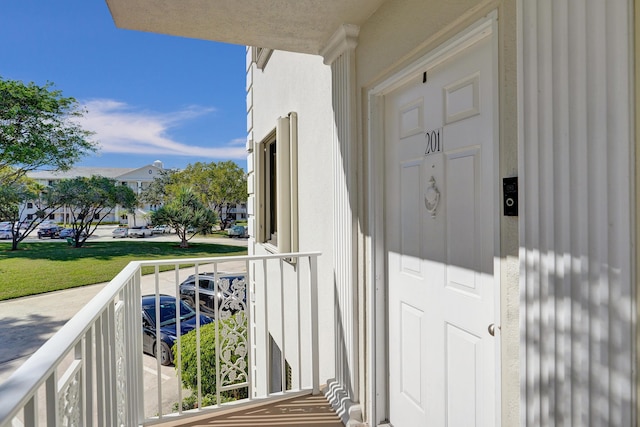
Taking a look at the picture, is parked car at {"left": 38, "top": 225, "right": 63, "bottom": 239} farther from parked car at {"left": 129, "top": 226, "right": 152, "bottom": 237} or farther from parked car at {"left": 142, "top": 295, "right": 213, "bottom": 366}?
parked car at {"left": 142, "top": 295, "right": 213, "bottom": 366}

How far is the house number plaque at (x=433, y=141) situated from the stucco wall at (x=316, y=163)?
3.31 ft

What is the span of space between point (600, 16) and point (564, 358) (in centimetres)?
82

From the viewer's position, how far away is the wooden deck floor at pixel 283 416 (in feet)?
7.12

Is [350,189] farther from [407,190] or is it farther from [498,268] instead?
[498,268]

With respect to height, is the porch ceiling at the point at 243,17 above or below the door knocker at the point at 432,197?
above

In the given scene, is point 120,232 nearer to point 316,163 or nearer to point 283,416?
point 316,163

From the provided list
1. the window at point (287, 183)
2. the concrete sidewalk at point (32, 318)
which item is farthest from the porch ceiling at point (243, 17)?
the concrete sidewalk at point (32, 318)

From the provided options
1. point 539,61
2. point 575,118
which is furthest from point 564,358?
point 539,61

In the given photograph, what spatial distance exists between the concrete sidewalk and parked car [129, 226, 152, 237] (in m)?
9.92

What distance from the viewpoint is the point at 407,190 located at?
70.8 inches

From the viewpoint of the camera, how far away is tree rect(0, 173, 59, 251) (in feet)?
48.6

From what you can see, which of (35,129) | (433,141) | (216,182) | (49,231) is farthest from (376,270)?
(49,231)

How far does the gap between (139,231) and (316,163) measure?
24758 millimetres

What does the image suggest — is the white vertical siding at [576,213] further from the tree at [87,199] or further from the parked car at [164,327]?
the tree at [87,199]
